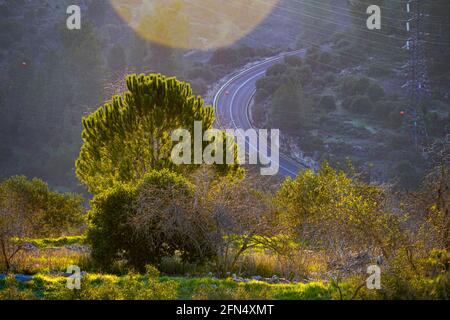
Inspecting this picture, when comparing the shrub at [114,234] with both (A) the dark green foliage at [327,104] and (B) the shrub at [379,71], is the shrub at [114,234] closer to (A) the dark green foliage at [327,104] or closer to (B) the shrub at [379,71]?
(A) the dark green foliage at [327,104]

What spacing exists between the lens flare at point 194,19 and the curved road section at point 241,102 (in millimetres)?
10193

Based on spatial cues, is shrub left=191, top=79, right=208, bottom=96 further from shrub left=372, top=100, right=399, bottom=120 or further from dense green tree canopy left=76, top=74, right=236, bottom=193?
dense green tree canopy left=76, top=74, right=236, bottom=193

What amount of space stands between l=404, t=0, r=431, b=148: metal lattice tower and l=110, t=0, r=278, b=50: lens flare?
92.6 ft

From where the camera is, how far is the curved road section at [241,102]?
58.2 m

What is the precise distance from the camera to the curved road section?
58156 mm

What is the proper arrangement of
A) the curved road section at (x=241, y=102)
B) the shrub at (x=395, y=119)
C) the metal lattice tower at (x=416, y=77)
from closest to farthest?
the curved road section at (x=241, y=102), the metal lattice tower at (x=416, y=77), the shrub at (x=395, y=119)

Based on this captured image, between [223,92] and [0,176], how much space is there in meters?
27.6

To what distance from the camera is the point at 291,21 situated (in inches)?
3802

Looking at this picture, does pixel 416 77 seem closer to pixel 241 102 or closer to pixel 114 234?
pixel 241 102

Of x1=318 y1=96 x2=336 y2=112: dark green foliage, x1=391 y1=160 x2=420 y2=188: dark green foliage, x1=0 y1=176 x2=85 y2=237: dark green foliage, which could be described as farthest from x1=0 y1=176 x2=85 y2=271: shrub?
x1=318 y1=96 x2=336 y2=112: dark green foliage

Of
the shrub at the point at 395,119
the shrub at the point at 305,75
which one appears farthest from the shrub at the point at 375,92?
the shrub at the point at 305,75

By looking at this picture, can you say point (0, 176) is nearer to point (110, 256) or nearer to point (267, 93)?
point (267, 93)
